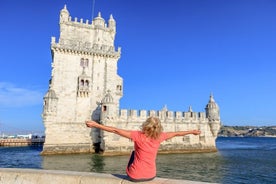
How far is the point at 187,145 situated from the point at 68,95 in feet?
53.6

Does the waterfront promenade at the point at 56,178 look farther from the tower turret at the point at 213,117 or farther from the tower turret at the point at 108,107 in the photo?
the tower turret at the point at 213,117

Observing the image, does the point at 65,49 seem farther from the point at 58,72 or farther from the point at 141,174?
the point at 141,174

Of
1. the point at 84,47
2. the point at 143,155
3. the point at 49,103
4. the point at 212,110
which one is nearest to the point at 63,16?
the point at 84,47

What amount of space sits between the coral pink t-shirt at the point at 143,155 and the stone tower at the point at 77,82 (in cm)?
2512

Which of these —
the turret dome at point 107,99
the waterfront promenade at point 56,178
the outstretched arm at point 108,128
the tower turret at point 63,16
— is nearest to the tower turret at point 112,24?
the tower turret at point 63,16

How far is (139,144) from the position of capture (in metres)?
4.46

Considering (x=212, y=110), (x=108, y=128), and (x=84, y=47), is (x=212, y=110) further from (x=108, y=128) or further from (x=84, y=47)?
(x=108, y=128)

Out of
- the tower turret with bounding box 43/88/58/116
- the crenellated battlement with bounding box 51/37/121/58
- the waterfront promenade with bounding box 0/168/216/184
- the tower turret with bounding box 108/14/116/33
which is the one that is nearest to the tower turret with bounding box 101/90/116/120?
the tower turret with bounding box 43/88/58/116

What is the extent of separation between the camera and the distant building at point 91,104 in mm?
29453

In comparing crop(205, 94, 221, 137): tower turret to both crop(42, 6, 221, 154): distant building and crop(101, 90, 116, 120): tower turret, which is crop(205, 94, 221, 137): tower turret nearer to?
crop(42, 6, 221, 154): distant building

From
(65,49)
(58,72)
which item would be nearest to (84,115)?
(58,72)

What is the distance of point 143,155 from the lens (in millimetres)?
4457

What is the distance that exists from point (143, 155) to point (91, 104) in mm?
28019

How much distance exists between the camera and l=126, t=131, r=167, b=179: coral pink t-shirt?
4.45 meters
